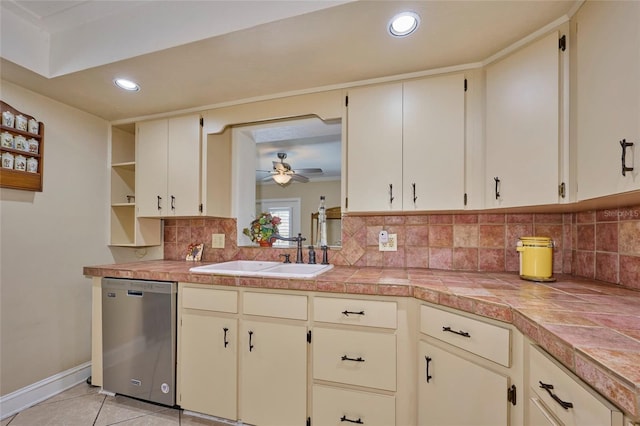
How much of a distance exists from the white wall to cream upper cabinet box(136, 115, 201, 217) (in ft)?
1.32

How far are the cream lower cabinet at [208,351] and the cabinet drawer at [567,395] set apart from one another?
140 cm

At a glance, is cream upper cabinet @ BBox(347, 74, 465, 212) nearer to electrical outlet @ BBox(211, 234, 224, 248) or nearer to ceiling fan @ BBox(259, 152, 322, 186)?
ceiling fan @ BBox(259, 152, 322, 186)

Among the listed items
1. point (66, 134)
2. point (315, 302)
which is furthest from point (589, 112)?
point (66, 134)

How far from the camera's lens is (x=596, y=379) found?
0.63m

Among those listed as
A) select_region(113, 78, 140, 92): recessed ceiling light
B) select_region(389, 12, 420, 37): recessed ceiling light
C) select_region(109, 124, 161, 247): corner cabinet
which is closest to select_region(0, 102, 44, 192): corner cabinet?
select_region(109, 124, 161, 247): corner cabinet

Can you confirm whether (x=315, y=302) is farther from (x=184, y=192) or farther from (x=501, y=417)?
(x=184, y=192)

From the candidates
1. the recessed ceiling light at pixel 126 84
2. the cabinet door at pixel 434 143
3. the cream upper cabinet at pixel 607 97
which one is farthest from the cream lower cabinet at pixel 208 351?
the cream upper cabinet at pixel 607 97

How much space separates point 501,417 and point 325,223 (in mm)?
1496

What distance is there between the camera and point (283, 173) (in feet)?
7.95

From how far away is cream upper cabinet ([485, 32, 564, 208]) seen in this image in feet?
4.35

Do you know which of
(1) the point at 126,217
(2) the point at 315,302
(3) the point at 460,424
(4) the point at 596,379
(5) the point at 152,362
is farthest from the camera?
(1) the point at 126,217

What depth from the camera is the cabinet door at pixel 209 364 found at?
1691 mm

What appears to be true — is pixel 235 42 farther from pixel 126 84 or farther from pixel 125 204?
pixel 125 204

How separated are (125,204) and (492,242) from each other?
2.83 m
